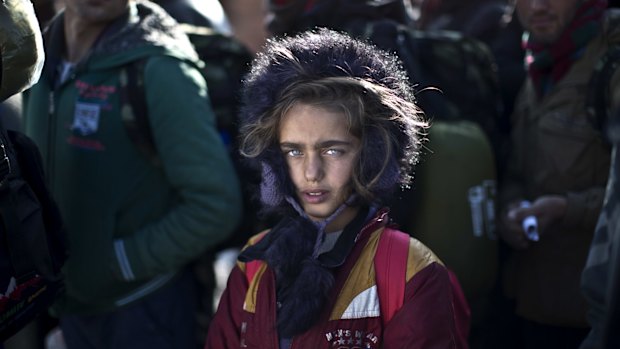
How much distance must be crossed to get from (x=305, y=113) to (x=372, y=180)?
266mm

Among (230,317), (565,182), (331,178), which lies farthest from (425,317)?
(565,182)

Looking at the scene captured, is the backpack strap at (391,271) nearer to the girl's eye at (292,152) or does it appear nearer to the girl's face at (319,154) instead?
the girl's face at (319,154)

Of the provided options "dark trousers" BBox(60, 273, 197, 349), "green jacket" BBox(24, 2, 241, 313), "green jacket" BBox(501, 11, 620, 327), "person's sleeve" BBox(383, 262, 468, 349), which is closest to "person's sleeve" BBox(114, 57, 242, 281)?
"green jacket" BBox(24, 2, 241, 313)

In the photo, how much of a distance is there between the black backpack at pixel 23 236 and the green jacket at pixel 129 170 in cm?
38

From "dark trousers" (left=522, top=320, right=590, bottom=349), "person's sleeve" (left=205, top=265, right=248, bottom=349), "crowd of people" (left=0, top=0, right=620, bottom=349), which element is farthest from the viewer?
"dark trousers" (left=522, top=320, right=590, bottom=349)

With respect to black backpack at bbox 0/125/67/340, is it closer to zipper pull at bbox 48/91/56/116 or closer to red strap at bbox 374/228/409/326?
zipper pull at bbox 48/91/56/116

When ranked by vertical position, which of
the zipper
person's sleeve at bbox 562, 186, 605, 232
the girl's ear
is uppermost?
the zipper

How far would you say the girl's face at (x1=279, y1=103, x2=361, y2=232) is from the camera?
7.57ft

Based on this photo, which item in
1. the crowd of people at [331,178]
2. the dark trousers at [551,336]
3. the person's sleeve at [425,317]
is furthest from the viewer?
the dark trousers at [551,336]

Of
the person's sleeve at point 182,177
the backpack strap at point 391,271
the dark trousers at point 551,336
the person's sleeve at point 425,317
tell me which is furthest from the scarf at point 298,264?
the dark trousers at point 551,336

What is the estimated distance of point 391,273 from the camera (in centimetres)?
223

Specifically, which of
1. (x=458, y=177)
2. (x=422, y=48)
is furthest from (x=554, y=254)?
(x=422, y=48)

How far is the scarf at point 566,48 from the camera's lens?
10.6ft

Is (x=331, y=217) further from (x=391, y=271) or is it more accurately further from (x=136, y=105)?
(x=136, y=105)
